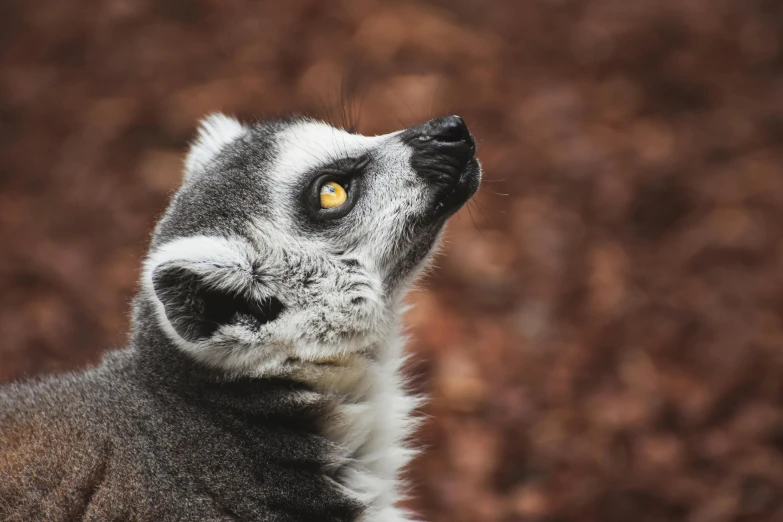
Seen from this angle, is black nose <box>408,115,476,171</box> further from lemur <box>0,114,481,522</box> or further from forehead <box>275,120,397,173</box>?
forehead <box>275,120,397,173</box>

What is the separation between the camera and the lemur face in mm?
2941

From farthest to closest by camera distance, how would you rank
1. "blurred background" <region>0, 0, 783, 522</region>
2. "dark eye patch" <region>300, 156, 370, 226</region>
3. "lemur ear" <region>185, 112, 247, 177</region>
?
"blurred background" <region>0, 0, 783, 522</region> < "lemur ear" <region>185, 112, 247, 177</region> < "dark eye patch" <region>300, 156, 370, 226</region>

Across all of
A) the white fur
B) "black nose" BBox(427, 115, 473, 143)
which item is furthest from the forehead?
the white fur

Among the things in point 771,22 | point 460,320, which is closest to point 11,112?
point 460,320

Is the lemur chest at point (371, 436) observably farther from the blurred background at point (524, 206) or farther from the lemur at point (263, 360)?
the blurred background at point (524, 206)

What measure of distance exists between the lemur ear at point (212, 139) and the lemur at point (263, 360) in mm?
359

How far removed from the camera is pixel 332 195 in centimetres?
338

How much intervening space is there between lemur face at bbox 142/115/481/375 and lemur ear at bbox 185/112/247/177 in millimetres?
301

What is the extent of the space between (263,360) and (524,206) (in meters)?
4.44

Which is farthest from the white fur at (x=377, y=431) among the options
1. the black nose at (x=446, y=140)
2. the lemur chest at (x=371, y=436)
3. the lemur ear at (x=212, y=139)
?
the lemur ear at (x=212, y=139)

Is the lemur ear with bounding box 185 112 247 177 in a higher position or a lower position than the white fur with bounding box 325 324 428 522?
higher

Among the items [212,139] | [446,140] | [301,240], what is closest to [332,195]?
[301,240]

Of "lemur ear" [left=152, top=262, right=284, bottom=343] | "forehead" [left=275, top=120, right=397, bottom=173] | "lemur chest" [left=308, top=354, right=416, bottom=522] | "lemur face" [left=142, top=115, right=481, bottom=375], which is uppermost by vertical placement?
"forehead" [left=275, top=120, right=397, bottom=173]

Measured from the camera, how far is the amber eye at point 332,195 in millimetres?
3350
